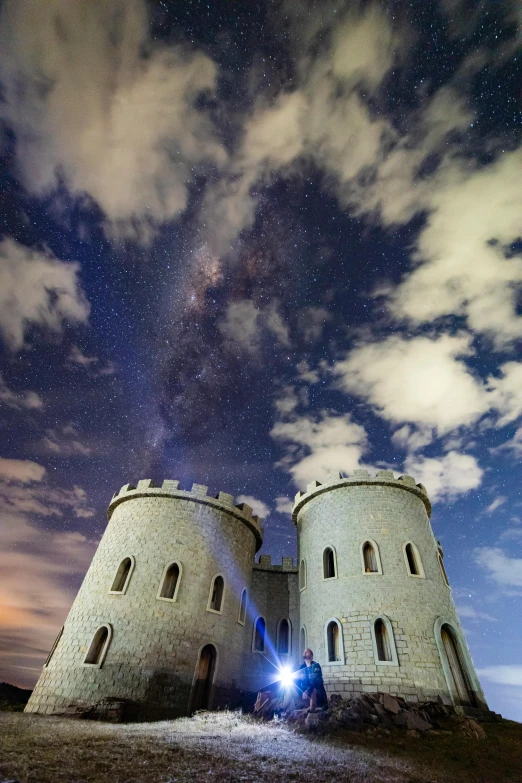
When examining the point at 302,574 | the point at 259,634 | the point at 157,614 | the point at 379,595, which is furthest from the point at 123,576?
the point at 379,595

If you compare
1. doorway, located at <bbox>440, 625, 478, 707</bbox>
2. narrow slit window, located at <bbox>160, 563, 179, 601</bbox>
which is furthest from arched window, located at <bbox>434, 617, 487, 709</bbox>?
narrow slit window, located at <bbox>160, 563, 179, 601</bbox>

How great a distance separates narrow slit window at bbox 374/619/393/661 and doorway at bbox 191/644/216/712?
266 inches

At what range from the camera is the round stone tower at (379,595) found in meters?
13.5

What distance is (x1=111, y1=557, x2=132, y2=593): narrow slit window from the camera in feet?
52.5

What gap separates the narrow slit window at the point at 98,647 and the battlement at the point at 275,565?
813 cm

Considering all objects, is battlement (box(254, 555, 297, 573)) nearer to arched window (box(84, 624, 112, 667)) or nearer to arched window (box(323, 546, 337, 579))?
arched window (box(323, 546, 337, 579))

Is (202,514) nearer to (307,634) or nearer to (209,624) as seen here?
(209,624)

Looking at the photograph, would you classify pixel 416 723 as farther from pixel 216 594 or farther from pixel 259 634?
pixel 259 634

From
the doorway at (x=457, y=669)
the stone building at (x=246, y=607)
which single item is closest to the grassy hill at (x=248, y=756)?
the doorway at (x=457, y=669)

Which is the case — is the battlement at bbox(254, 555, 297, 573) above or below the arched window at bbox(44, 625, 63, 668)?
above

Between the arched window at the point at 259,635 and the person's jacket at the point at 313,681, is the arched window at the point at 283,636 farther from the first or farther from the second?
the person's jacket at the point at 313,681

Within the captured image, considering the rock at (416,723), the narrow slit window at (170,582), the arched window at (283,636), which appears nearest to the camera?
the rock at (416,723)

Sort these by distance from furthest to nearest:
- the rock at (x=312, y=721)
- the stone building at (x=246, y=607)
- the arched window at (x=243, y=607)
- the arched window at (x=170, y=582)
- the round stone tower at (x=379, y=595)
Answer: the arched window at (x=243, y=607), the arched window at (x=170, y=582), the stone building at (x=246, y=607), the round stone tower at (x=379, y=595), the rock at (x=312, y=721)

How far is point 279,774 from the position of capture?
5.41 m
